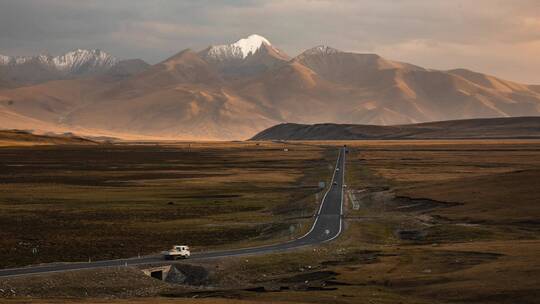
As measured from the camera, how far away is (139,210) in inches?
3957

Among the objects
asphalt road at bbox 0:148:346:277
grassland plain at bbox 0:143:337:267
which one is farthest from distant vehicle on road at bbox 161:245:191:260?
grassland plain at bbox 0:143:337:267

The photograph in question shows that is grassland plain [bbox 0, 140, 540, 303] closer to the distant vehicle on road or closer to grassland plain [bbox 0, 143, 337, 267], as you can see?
the distant vehicle on road

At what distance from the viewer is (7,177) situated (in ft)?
481

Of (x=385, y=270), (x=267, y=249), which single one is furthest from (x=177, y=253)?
(x=385, y=270)

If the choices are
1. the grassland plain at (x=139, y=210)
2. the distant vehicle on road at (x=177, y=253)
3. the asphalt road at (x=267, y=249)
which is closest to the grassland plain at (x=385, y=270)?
the distant vehicle on road at (x=177, y=253)

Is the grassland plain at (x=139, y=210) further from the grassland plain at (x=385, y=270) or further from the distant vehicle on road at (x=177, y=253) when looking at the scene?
the grassland plain at (x=385, y=270)

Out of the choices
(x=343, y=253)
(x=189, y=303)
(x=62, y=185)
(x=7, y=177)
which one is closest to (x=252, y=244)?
(x=343, y=253)

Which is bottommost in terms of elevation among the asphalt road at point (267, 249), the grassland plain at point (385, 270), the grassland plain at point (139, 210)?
the grassland plain at point (385, 270)

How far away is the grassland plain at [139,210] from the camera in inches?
2876

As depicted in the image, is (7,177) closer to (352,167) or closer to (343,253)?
(352,167)

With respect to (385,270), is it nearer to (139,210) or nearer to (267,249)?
(267,249)

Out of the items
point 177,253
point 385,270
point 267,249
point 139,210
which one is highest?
point 139,210

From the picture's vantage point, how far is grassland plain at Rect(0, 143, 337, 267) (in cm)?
7306

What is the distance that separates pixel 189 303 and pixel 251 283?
12.4 metres
